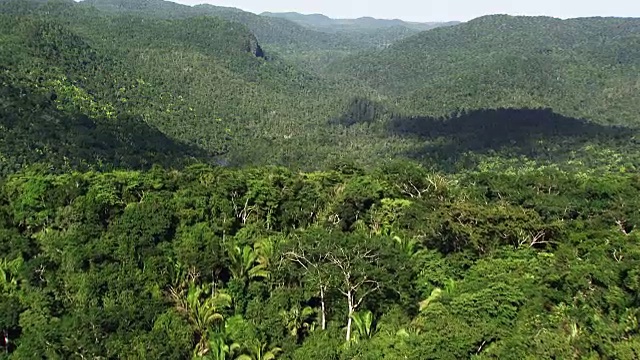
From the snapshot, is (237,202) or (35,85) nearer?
(237,202)

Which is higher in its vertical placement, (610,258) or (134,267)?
(610,258)

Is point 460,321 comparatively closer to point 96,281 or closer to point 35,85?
point 96,281

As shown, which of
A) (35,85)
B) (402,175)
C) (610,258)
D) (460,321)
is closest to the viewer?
(460,321)

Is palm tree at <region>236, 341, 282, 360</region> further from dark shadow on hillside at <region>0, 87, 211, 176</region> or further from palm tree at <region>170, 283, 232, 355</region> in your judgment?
dark shadow on hillside at <region>0, 87, 211, 176</region>

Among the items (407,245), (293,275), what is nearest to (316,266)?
(293,275)

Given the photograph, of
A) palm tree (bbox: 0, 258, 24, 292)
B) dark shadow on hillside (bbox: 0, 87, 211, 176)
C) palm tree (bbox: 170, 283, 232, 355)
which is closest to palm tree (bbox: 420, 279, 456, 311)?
palm tree (bbox: 170, 283, 232, 355)

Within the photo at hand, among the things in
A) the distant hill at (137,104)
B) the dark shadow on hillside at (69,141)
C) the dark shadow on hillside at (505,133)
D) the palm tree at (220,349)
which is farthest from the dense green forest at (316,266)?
the dark shadow on hillside at (505,133)

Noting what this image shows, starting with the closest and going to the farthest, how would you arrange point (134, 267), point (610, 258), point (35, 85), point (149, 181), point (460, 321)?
point (460, 321)
point (610, 258)
point (134, 267)
point (149, 181)
point (35, 85)

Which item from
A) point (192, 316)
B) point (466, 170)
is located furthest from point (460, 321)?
point (466, 170)
